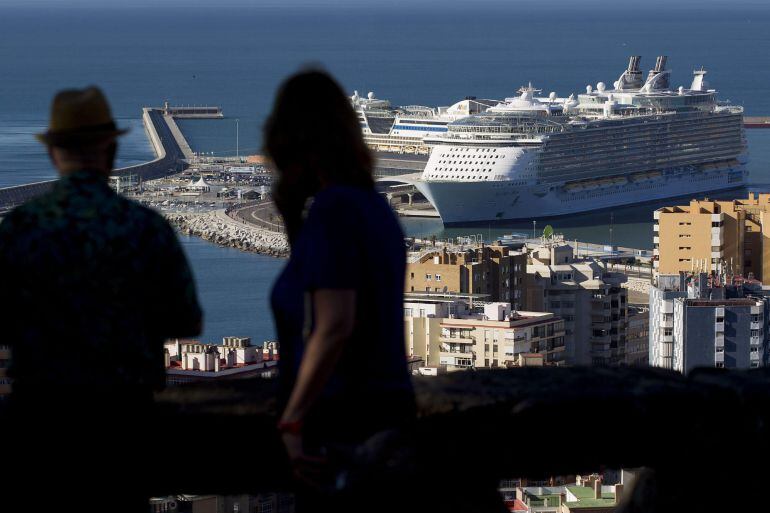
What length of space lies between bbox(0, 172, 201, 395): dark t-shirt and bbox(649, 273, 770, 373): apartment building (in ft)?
43.1

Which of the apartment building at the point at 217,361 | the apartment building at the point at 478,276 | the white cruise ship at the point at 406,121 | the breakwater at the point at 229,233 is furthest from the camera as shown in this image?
the white cruise ship at the point at 406,121

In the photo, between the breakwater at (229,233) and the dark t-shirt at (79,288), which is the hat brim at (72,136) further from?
the breakwater at (229,233)

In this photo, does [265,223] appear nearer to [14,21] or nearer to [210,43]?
[210,43]

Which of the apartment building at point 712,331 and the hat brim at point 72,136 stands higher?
the hat brim at point 72,136

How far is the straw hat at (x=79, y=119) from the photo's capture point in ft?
5.11

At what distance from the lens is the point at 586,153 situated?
4000 centimetres

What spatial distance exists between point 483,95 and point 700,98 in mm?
21521

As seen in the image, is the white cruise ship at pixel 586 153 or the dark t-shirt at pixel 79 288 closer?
the dark t-shirt at pixel 79 288

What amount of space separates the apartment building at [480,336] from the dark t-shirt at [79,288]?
528 inches

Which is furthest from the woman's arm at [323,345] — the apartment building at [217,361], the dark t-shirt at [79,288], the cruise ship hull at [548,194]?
the cruise ship hull at [548,194]

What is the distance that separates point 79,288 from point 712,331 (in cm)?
1361

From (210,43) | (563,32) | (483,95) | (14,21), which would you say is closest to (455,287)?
(483,95)

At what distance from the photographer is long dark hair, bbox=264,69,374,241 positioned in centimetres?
156

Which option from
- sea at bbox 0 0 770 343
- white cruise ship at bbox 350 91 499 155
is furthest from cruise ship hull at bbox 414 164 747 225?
white cruise ship at bbox 350 91 499 155
